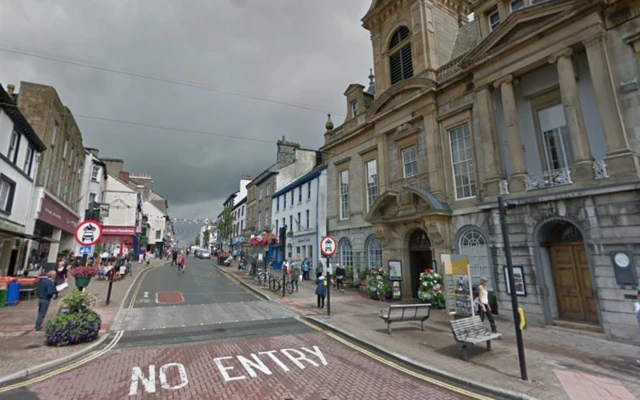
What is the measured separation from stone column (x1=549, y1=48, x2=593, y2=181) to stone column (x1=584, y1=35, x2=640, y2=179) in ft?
1.72

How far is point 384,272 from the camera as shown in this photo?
56.6 ft

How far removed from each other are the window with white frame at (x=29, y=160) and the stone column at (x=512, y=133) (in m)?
25.6

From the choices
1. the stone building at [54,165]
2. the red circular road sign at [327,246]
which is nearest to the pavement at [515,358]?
the red circular road sign at [327,246]

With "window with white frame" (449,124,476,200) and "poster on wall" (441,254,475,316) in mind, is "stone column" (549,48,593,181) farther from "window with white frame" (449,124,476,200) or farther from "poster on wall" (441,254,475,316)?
"poster on wall" (441,254,475,316)

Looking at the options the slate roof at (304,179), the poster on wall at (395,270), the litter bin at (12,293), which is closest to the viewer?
the litter bin at (12,293)

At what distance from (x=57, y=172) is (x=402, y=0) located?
26.9m

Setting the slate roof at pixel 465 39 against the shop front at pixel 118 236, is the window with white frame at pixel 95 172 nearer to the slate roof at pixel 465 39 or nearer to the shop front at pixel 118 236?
the shop front at pixel 118 236

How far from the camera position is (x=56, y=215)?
22.7 meters

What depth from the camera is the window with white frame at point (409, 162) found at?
1753cm

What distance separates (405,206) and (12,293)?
18.7m

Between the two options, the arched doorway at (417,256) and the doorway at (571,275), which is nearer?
the doorway at (571,275)

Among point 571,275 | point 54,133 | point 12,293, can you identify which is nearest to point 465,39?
point 571,275

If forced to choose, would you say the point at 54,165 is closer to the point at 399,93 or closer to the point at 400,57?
the point at 399,93

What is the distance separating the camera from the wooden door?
1059 cm
